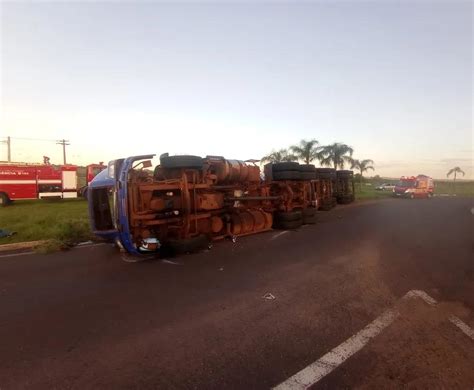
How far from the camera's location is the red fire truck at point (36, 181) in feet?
77.2

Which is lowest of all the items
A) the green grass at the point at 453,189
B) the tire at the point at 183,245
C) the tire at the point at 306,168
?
the green grass at the point at 453,189

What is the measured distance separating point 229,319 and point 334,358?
53.0 inches

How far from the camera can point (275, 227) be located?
464 inches

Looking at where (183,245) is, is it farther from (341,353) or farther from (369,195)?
(369,195)

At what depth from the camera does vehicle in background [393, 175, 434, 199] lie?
3497 cm

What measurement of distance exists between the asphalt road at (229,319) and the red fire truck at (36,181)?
1946 centimetres

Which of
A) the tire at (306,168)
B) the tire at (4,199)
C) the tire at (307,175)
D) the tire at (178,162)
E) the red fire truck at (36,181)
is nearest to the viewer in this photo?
the tire at (178,162)

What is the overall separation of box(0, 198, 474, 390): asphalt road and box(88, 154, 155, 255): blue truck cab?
572mm

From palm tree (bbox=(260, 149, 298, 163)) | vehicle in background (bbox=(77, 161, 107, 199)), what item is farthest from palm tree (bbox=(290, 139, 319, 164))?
vehicle in background (bbox=(77, 161, 107, 199))

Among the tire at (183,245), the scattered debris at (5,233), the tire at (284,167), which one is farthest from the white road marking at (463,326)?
the scattered debris at (5,233)

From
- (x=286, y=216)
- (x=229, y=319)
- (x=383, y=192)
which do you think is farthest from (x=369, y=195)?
(x=229, y=319)

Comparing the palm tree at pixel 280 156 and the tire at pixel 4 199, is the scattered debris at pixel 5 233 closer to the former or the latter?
the tire at pixel 4 199

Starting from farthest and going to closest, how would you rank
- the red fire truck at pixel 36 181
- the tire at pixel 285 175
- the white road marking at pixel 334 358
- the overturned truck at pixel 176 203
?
the red fire truck at pixel 36 181 → the tire at pixel 285 175 → the overturned truck at pixel 176 203 → the white road marking at pixel 334 358

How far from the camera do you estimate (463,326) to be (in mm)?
3848
